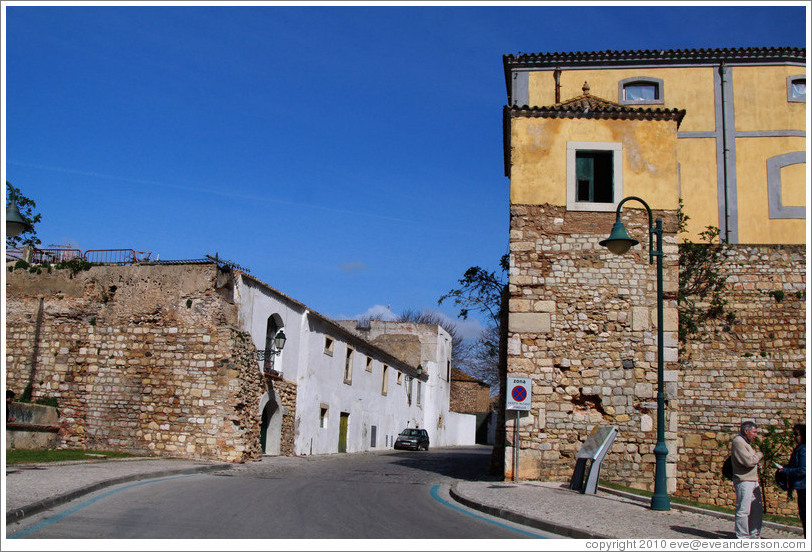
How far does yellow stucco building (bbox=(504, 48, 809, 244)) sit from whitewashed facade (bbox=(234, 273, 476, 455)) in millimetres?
9359

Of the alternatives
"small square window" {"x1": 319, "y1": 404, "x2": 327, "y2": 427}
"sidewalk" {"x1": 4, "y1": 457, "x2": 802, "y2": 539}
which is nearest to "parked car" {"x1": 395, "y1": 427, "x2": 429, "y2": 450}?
"small square window" {"x1": 319, "y1": 404, "x2": 327, "y2": 427}

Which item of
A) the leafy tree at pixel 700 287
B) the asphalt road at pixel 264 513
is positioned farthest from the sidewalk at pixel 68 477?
the leafy tree at pixel 700 287

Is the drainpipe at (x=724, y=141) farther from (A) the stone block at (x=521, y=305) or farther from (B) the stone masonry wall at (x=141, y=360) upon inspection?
(B) the stone masonry wall at (x=141, y=360)

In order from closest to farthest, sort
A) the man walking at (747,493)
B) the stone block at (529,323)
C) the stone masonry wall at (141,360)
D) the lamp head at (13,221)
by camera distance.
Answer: the man walking at (747,493) → the lamp head at (13,221) → the stone block at (529,323) → the stone masonry wall at (141,360)

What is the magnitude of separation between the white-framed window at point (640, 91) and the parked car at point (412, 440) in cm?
2128

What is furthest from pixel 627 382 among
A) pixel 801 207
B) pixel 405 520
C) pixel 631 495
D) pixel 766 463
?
pixel 801 207

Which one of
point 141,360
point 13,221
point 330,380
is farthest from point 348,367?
point 13,221

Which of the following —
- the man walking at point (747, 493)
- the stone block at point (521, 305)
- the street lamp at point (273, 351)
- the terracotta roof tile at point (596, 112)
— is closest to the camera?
the man walking at point (747, 493)

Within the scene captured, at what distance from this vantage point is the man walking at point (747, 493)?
8.95 m

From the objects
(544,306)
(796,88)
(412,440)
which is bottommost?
(412,440)

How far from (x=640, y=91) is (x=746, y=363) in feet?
37.7

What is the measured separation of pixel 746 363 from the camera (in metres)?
19.3

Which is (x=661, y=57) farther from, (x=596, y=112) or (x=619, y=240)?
(x=619, y=240)

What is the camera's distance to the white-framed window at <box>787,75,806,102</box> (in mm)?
26194
